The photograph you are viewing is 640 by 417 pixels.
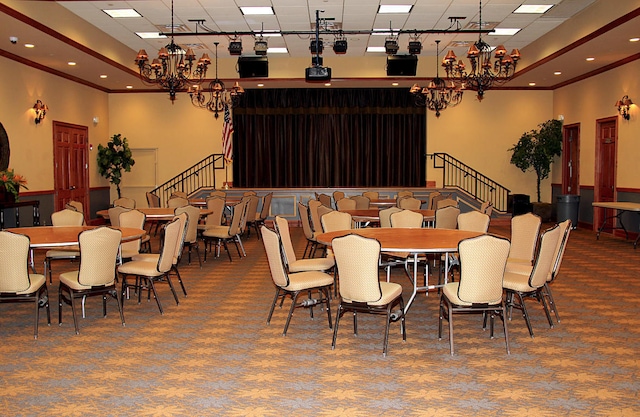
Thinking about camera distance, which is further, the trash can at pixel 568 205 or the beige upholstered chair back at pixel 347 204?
the trash can at pixel 568 205

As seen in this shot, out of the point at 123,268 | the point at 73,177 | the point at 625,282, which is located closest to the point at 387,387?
the point at 123,268

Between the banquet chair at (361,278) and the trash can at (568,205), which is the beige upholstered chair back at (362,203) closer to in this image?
the trash can at (568,205)

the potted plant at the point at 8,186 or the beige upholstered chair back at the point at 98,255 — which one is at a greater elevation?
the potted plant at the point at 8,186

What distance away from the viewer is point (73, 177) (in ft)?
47.0

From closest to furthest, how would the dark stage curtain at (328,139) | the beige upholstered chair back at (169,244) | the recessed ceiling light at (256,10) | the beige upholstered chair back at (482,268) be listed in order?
the beige upholstered chair back at (482,268) < the beige upholstered chair back at (169,244) < the recessed ceiling light at (256,10) < the dark stage curtain at (328,139)

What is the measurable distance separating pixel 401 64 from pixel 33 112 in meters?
7.60

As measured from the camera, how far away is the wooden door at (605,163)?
42.4 feet

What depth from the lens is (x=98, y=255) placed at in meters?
5.42

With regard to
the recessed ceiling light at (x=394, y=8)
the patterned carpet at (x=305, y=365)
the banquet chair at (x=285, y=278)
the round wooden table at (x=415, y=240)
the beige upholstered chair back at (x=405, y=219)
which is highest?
the recessed ceiling light at (x=394, y=8)

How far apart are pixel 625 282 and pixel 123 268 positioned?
6.01 m

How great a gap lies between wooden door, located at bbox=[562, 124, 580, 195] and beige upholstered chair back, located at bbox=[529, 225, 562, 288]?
34.4 ft

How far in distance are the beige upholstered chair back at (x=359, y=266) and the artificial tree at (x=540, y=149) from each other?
12.3 m

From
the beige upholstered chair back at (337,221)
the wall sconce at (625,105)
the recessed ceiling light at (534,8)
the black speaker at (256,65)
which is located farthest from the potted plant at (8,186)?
the wall sconce at (625,105)

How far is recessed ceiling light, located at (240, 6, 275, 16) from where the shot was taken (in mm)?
10602
